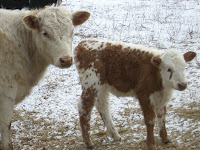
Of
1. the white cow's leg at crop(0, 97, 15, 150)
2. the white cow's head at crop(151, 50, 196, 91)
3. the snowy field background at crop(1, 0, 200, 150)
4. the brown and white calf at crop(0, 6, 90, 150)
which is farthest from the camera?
the snowy field background at crop(1, 0, 200, 150)

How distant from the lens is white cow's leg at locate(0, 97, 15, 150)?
425cm

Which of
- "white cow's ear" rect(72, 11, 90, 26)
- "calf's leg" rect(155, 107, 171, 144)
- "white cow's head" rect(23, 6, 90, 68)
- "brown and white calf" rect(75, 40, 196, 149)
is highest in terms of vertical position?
"white cow's ear" rect(72, 11, 90, 26)

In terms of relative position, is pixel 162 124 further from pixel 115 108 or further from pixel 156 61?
pixel 115 108

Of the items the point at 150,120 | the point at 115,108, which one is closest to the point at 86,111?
the point at 150,120

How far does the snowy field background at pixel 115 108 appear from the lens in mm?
5211

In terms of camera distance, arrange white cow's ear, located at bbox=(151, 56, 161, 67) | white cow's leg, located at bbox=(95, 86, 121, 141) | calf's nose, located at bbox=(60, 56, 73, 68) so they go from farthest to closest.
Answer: white cow's leg, located at bbox=(95, 86, 121, 141) → white cow's ear, located at bbox=(151, 56, 161, 67) → calf's nose, located at bbox=(60, 56, 73, 68)

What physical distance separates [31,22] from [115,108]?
11.4 feet

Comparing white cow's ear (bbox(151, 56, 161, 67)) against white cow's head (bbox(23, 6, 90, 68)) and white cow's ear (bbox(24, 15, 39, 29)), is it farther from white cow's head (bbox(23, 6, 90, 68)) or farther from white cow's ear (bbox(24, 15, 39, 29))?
white cow's ear (bbox(24, 15, 39, 29))

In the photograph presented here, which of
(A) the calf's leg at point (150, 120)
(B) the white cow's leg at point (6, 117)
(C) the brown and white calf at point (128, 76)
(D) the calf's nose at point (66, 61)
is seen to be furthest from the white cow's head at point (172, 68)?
(B) the white cow's leg at point (6, 117)

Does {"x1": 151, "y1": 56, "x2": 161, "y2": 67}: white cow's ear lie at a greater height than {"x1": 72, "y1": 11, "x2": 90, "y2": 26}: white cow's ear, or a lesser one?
lesser

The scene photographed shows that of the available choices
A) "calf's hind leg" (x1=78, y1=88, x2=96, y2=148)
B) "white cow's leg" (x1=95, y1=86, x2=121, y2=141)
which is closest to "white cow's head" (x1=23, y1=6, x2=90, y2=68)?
"calf's hind leg" (x1=78, y1=88, x2=96, y2=148)

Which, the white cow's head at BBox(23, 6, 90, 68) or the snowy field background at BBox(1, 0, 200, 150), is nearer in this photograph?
the white cow's head at BBox(23, 6, 90, 68)

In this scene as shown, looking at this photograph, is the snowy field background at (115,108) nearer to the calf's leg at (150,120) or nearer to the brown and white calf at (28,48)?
the calf's leg at (150,120)

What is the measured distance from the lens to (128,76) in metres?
4.94
